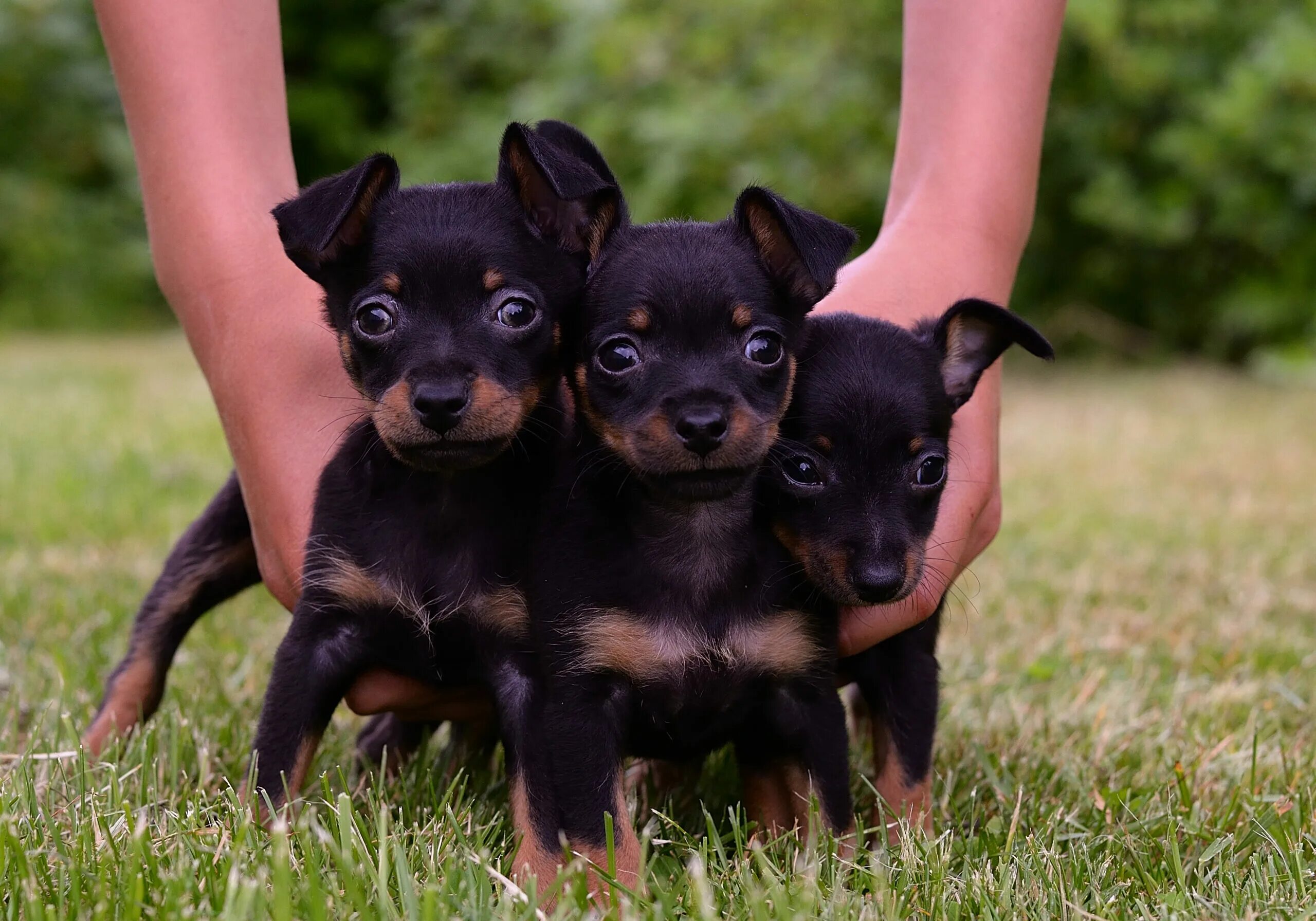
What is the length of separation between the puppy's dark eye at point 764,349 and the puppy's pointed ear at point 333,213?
2.56 ft

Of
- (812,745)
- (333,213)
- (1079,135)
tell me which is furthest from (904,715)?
(1079,135)

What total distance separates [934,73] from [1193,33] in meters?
8.09

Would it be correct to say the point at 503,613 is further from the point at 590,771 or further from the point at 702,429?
the point at 702,429

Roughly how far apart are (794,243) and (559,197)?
1.49 ft

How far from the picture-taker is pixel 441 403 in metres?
2.47

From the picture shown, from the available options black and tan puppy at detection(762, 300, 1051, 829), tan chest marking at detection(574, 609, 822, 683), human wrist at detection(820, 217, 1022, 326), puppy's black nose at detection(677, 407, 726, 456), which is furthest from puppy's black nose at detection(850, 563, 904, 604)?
human wrist at detection(820, 217, 1022, 326)

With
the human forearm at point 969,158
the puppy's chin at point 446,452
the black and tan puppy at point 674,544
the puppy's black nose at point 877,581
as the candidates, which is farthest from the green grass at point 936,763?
the human forearm at point 969,158

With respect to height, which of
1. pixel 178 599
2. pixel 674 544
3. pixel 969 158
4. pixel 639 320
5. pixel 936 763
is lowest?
pixel 936 763

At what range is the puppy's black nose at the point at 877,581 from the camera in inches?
101

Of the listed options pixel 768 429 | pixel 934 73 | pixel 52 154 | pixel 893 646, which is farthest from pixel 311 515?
pixel 52 154

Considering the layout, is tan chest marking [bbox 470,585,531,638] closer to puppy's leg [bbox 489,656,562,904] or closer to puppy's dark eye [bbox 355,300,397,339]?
puppy's leg [bbox 489,656,562,904]

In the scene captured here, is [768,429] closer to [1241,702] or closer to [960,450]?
[960,450]

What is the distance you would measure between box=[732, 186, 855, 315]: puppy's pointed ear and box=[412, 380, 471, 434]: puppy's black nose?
0.67 meters

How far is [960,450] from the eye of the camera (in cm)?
316
